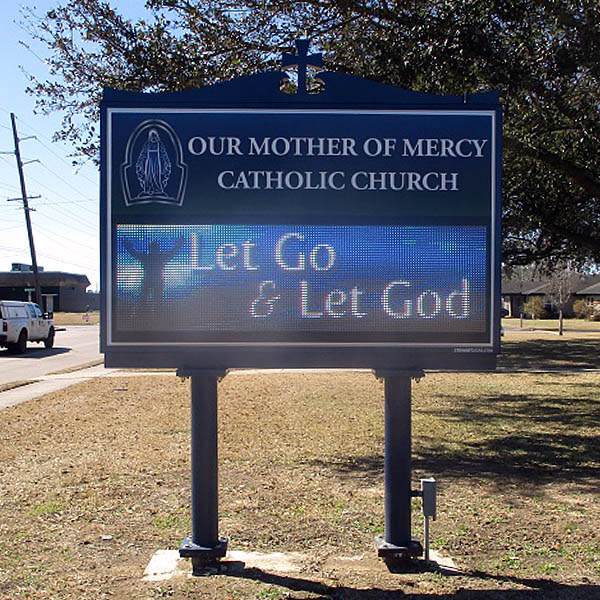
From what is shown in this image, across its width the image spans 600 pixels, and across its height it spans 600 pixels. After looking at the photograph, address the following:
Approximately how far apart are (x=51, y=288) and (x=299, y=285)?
77.2 meters

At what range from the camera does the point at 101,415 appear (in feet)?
42.3

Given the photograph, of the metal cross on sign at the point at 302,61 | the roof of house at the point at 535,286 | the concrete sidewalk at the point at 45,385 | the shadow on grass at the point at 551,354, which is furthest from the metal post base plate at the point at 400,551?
the roof of house at the point at 535,286

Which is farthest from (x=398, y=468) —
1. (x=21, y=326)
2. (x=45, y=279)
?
(x=45, y=279)

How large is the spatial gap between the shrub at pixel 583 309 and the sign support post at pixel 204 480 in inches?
2476

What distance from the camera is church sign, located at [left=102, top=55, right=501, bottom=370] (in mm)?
5094

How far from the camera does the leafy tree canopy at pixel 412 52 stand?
9320mm

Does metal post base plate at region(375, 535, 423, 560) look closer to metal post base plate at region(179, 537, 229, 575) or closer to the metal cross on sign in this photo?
metal post base plate at region(179, 537, 229, 575)

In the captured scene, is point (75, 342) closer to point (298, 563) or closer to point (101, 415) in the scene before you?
point (101, 415)

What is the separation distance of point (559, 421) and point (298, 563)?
7865 millimetres

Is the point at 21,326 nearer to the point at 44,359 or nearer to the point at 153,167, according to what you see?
the point at 44,359

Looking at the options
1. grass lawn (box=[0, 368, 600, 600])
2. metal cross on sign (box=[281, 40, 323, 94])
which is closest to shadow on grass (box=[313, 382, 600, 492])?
grass lawn (box=[0, 368, 600, 600])

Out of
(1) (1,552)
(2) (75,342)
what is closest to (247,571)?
(1) (1,552)

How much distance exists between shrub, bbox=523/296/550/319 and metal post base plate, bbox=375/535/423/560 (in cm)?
5757

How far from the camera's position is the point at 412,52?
367 inches
